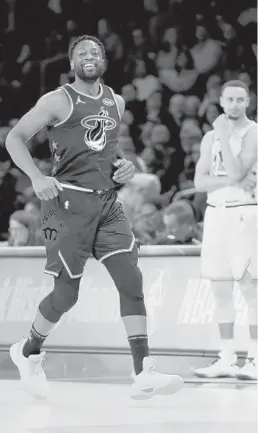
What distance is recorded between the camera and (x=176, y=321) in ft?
19.1

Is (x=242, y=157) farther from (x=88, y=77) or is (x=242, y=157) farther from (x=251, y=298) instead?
(x=88, y=77)

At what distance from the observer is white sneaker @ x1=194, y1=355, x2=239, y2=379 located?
Result: 5297 millimetres

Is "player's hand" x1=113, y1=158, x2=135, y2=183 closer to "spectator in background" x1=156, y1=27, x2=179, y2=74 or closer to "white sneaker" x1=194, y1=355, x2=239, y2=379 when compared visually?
"white sneaker" x1=194, y1=355, x2=239, y2=379

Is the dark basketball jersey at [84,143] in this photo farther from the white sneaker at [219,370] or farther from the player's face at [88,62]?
the white sneaker at [219,370]

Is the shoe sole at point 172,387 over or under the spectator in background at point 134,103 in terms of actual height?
under

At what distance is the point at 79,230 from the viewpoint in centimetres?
424

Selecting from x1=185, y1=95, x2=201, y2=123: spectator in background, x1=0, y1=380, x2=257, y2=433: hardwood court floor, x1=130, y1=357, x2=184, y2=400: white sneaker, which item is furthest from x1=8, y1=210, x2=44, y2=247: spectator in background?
x1=130, y1=357, x2=184, y2=400: white sneaker

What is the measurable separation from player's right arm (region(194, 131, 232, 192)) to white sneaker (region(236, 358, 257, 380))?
109 centimetres

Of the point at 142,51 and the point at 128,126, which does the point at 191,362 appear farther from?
the point at 142,51

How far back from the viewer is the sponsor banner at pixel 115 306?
578 centimetres

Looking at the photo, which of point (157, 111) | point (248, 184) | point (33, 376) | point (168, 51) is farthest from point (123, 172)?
point (168, 51)

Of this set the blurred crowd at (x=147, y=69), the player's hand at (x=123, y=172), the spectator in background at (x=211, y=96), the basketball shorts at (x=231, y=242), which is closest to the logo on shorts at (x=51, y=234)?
the player's hand at (x=123, y=172)

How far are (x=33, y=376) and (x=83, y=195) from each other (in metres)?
0.97

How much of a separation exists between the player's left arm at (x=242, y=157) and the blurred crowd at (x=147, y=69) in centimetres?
196
